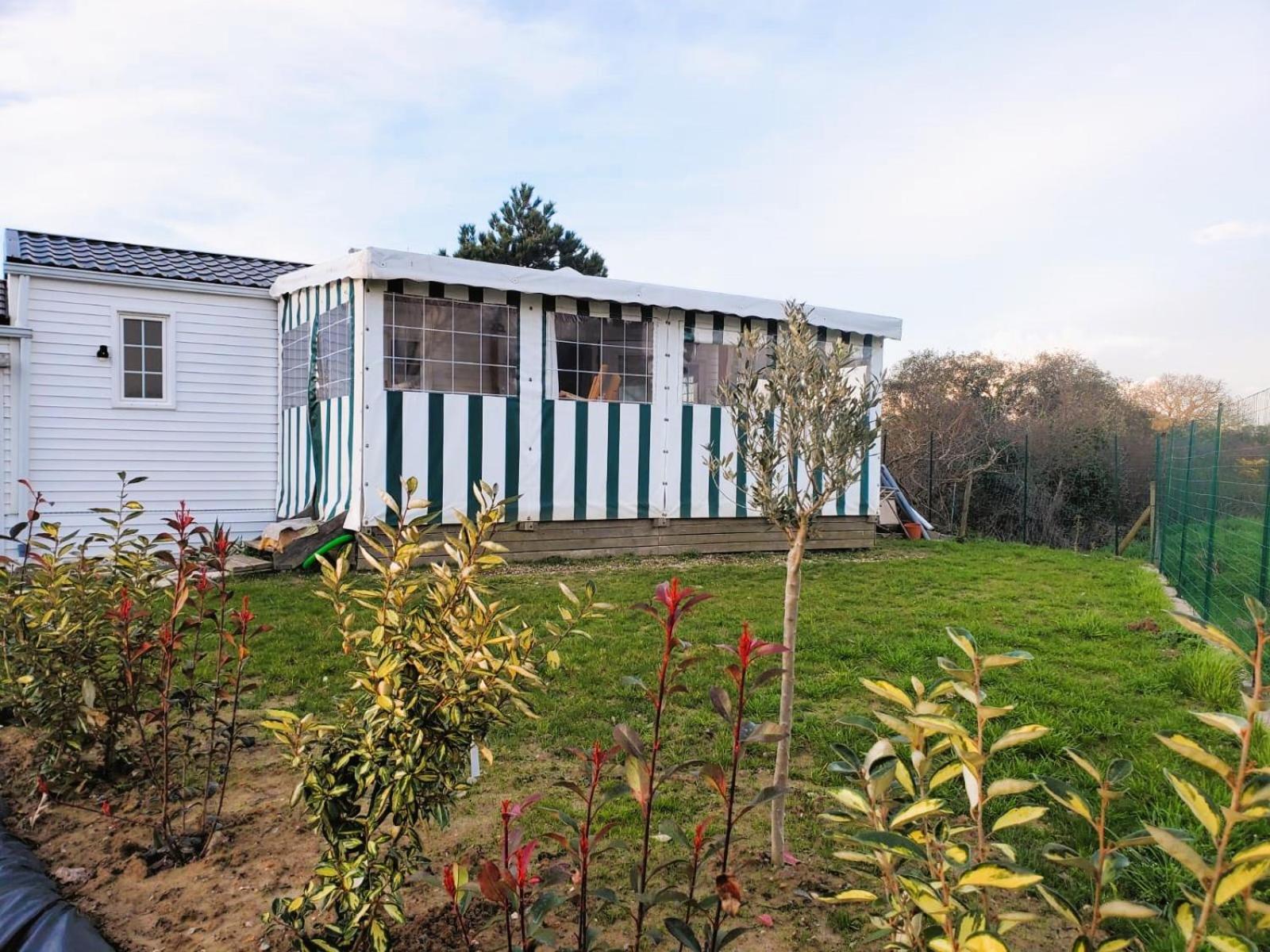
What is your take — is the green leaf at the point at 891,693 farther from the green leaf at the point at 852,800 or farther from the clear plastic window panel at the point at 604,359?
the clear plastic window panel at the point at 604,359

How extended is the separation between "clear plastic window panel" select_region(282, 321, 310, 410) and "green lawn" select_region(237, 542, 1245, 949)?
2634mm

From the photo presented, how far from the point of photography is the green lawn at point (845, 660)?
2973mm

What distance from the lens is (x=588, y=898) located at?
213 cm

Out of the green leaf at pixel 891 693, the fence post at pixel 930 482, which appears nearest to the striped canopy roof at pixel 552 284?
the fence post at pixel 930 482

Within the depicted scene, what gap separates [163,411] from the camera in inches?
342

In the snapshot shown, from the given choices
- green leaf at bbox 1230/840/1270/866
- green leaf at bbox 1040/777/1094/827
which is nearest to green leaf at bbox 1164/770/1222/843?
green leaf at bbox 1230/840/1270/866

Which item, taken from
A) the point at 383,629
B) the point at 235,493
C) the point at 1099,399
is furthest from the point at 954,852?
the point at 1099,399

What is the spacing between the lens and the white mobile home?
750 centimetres

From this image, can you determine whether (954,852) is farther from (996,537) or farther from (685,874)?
(996,537)

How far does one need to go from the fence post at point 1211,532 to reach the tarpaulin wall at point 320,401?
711cm

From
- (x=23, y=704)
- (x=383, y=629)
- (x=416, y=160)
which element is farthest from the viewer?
(x=416, y=160)

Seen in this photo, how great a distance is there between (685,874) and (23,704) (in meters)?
2.24

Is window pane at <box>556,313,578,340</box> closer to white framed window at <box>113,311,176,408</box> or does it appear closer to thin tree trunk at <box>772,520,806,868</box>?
white framed window at <box>113,311,176,408</box>

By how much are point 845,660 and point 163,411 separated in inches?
313
